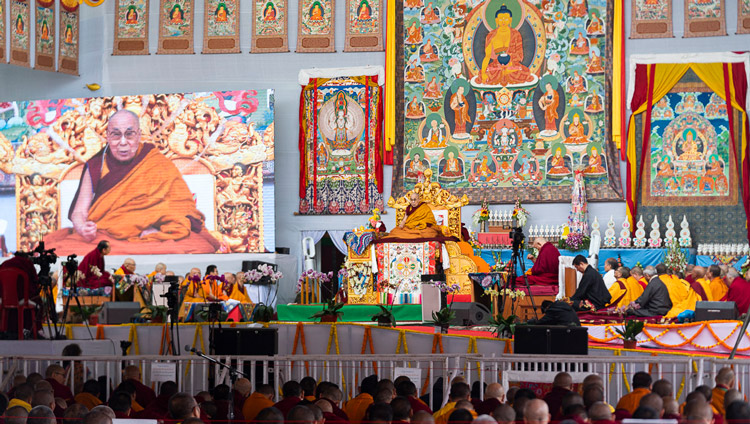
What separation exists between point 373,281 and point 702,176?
8365 mm

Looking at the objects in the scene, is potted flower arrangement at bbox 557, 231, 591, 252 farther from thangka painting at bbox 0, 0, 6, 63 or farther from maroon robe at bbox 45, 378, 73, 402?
maroon robe at bbox 45, 378, 73, 402

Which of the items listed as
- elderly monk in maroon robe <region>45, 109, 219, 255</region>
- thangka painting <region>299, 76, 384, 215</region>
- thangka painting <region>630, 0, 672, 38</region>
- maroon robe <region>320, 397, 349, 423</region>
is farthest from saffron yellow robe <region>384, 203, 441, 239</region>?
maroon robe <region>320, 397, 349, 423</region>

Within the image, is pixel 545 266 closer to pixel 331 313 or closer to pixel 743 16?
pixel 331 313

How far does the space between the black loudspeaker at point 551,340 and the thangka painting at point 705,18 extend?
14.1 m

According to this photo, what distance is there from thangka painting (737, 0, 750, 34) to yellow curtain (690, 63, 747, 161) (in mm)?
926

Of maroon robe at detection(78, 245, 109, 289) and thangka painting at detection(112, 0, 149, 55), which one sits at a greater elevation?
thangka painting at detection(112, 0, 149, 55)

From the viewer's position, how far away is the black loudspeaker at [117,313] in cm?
1298

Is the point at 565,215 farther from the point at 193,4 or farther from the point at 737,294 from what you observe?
the point at 193,4

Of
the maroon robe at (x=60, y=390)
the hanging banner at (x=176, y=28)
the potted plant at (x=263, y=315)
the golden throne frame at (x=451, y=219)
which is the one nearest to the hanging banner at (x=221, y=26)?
the hanging banner at (x=176, y=28)

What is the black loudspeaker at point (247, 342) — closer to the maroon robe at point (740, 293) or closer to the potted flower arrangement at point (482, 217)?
the maroon robe at point (740, 293)

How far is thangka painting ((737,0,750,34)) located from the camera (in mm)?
19641

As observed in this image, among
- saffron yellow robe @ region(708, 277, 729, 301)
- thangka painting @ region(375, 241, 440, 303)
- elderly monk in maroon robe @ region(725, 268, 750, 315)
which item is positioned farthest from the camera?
thangka painting @ region(375, 241, 440, 303)

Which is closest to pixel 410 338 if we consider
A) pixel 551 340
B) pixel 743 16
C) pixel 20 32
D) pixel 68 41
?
pixel 551 340

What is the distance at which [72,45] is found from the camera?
21484 millimetres
